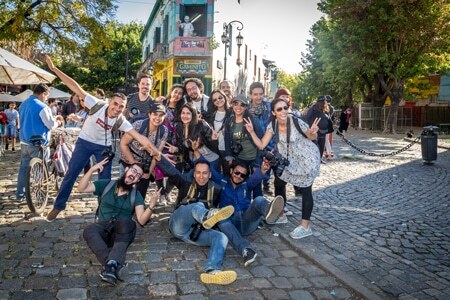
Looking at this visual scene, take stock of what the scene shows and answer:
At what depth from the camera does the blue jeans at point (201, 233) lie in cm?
387

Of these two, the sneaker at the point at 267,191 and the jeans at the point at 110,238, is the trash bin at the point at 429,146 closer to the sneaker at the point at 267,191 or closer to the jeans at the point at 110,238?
the sneaker at the point at 267,191

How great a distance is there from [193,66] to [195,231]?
787 inches

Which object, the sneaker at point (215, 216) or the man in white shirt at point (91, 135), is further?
the man in white shirt at point (91, 135)

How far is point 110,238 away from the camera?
4.14 meters

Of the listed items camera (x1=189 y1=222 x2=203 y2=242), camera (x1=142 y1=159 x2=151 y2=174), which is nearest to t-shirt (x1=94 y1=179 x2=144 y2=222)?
camera (x1=189 y1=222 x2=203 y2=242)

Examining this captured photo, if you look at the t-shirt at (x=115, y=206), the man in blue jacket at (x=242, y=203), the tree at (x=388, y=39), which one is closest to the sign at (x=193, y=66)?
the tree at (x=388, y=39)

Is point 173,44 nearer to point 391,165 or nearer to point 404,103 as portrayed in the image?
point 391,165

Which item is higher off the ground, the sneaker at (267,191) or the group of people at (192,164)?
the group of people at (192,164)

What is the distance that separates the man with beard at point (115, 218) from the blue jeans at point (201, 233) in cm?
41

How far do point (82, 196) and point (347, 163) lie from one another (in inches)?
314

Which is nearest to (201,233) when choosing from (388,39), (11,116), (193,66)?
(11,116)

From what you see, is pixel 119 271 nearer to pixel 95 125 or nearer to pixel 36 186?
pixel 95 125

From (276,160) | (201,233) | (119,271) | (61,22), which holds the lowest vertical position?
(119,271)

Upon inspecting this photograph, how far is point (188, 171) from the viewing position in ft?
19.0
